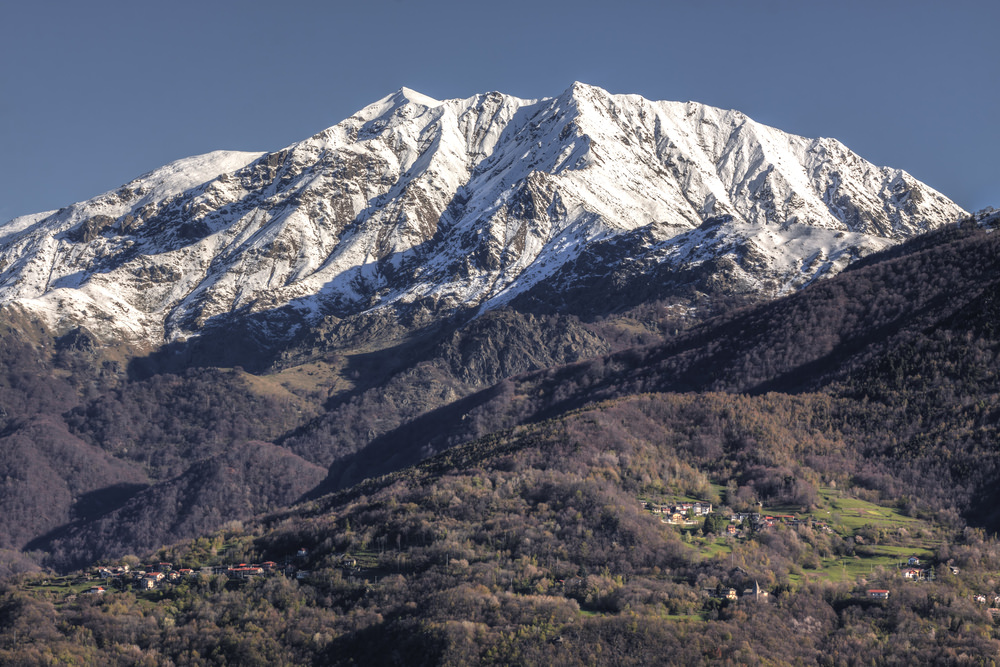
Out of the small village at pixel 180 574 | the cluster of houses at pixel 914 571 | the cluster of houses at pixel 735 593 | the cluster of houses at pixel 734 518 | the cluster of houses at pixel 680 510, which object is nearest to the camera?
the cluster of houses at pixel 735 593

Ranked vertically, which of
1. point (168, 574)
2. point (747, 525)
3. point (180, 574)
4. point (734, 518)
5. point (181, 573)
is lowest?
point (747, 525)

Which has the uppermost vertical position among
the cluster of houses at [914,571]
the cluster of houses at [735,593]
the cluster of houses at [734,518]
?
the cluster of houses at [734,518]

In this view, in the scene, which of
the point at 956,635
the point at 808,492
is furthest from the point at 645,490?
the point at 956,635

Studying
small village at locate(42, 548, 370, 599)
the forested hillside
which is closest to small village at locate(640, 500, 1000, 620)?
the forested hillside

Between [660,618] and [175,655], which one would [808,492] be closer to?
[660,618]

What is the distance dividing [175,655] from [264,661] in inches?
437

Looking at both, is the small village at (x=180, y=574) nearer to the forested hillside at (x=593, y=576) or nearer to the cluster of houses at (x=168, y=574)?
the cluster of houses at (x=168, y=574)

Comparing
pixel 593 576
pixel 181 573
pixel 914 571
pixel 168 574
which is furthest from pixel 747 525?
pixel 168 574

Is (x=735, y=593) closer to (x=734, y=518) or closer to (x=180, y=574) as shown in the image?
(x=734, y=518)

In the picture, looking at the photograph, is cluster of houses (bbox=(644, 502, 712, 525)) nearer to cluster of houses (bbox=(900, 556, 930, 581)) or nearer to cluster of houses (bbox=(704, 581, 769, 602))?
cluster of houses (bbox=(704, 581, 769, 602))

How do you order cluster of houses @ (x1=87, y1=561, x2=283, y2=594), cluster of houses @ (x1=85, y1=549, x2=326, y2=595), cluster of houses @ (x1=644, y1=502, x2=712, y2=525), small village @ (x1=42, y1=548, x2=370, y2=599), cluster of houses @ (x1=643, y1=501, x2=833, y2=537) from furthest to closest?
cluster of houses @ (x1=644, y1=502, x2=712, y2=525) → cluster of houses @ (x1=643, y1=501, x2=833, y2=537) → cluster of houses @ (x1=87, y1=561, x2=283, y2=594) → cluster of houses @ (x1=85, y1=549, x2=326, y2=595) → small village @ (x1=42, y1=548, x2=370, y2=599)

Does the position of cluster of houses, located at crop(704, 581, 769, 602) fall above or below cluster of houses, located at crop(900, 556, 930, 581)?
above

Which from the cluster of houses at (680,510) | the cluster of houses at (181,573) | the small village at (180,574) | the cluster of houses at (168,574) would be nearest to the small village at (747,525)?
the cluster of houses at (680,510)

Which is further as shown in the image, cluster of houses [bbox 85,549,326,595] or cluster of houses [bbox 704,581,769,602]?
cluster of houses [bbox 85,549,326,595]
